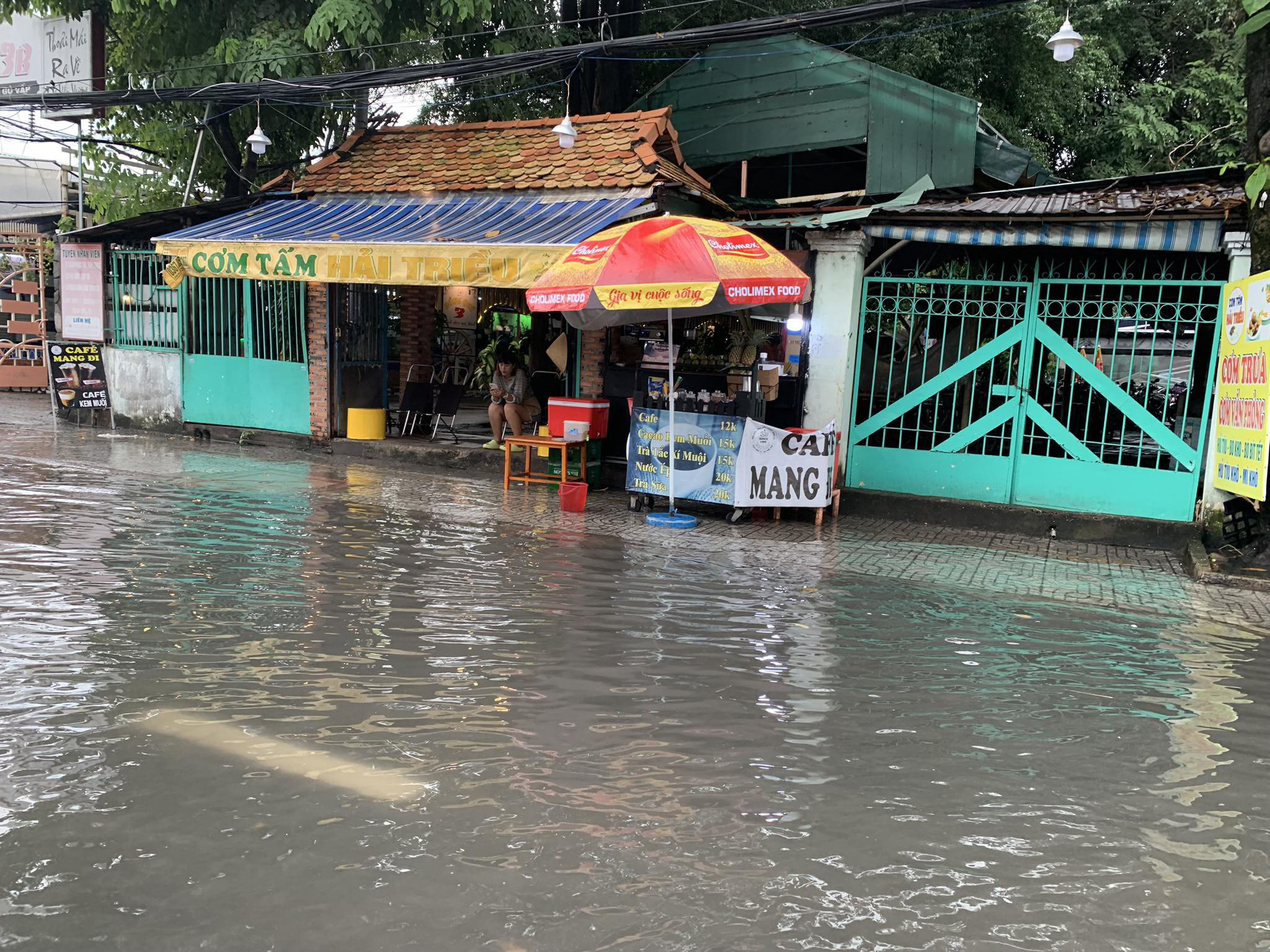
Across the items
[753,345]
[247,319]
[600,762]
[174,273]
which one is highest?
[174,273]

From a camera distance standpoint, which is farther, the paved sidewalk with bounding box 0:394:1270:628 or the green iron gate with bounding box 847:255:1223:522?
the green iron gate with bounding box 847:255:1223:522

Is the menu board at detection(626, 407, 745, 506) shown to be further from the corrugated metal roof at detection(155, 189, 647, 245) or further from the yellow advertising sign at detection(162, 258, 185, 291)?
the yellow advertising sign at detection(162, 258, 185, 291)

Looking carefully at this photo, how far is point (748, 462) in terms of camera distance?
10078 millimetres

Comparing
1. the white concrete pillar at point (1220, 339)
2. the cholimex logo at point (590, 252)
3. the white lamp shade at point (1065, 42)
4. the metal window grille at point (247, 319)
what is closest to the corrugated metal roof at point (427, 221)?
the cholimex logo at point (590, 252)

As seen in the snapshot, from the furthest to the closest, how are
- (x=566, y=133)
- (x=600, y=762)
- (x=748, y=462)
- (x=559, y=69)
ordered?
(x=559, y=69) < (x=566, y=133) < (x=748, y=462) < (x=600, y=762)

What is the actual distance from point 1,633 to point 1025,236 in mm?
9153

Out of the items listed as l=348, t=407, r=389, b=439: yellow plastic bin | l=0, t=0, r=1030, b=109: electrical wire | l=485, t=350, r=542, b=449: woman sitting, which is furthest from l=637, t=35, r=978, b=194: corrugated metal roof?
l=348, t=407, r=389, b=439: yellow plastic bin

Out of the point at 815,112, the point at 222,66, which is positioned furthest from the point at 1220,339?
the point at 222,66

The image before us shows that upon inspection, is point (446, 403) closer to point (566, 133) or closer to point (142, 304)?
point (566, 133)

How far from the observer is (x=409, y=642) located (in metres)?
5.81

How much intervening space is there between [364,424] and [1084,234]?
935cm

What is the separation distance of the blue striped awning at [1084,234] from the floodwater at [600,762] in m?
4.06

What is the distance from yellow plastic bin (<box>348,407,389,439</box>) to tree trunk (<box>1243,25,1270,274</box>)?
1054 centimetres

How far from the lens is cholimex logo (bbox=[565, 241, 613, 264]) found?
9.35 meters
